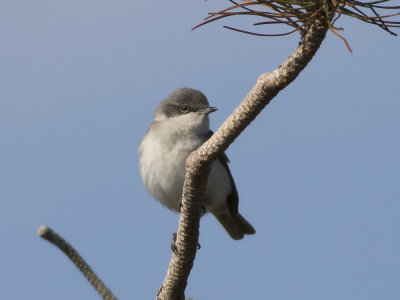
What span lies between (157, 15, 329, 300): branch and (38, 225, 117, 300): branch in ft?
2.46

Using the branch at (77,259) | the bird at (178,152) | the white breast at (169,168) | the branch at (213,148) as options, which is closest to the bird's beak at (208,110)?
the bird at (178,152)

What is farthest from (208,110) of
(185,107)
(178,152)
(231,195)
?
(231,195)

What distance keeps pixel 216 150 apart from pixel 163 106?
482cm

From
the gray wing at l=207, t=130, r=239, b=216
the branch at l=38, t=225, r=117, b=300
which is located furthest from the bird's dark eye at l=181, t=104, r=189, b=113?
the branch at l=38, t=225, r=117, b=300

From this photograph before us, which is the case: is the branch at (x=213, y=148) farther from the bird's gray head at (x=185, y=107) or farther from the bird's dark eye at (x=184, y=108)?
the bird's dark eye at (x=184, y=108)

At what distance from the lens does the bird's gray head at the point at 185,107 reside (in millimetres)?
9258

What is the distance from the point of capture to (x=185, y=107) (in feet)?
31.2

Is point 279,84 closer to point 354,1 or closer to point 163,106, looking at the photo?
point 354,1

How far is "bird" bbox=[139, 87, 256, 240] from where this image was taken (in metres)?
8.63

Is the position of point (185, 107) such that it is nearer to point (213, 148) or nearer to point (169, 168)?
point (169, 168)

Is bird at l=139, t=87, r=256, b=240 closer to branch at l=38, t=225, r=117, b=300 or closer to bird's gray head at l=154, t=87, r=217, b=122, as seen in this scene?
bird's gray head at l=154, t=87, r=217, b=122

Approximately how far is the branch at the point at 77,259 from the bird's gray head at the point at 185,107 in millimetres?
3552

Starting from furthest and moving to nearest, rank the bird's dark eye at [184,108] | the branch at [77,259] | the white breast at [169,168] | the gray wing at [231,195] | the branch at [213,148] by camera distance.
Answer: the gray wing at [231,195] < the bird's dark eye at [184,108] < the white breast at [169,168] < the branch at [77,259] < the branch at [213,148]

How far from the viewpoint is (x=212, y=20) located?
4.02 m
